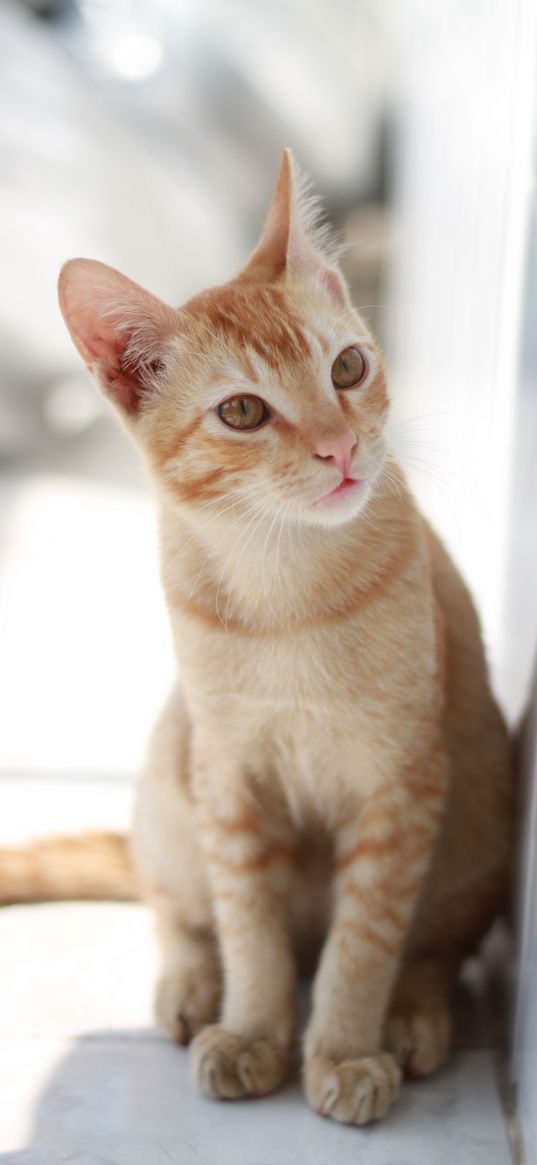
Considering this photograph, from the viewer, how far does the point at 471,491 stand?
193 cm

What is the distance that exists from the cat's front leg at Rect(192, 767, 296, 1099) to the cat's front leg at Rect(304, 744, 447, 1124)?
0.17ft

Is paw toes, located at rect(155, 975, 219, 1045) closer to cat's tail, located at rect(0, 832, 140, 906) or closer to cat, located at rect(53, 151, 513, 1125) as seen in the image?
cat, located at rect(53, 151, 513, 1125)

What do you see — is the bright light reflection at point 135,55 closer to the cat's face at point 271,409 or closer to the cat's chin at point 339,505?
the cat's face at point 271,409

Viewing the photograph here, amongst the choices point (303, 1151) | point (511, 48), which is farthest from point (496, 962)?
point (511, 48)

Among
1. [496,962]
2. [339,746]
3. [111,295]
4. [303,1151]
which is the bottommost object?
[303,1151]

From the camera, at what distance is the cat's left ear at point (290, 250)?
127cm

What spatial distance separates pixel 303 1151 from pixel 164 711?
0.57 meters

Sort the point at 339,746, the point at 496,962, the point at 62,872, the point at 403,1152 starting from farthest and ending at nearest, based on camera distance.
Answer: the point at 62,872 < the point at 496,962 < the point at 339,746 < the point at 403,1152

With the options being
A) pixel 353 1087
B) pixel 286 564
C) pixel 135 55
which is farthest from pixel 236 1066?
pixel 135 55

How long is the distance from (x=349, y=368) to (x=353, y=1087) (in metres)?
0.74

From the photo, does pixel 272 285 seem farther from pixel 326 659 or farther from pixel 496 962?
pixel 496 962

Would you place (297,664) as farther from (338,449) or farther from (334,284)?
(334,284)

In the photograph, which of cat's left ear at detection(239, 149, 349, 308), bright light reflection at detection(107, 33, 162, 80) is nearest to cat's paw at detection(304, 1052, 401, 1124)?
cat's left ear at detection(239, 149, 349, 308)

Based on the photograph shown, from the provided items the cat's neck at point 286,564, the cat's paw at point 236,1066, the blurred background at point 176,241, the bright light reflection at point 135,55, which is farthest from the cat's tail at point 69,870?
the bright light reflection at point 135,55
